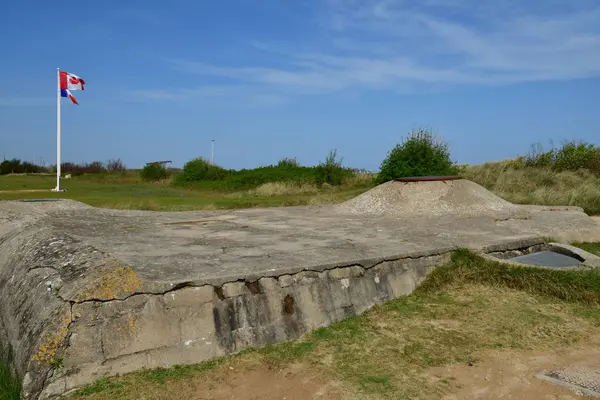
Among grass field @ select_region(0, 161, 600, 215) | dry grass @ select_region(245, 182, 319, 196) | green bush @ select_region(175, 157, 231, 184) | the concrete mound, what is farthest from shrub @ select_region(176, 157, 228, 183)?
the concrete mound

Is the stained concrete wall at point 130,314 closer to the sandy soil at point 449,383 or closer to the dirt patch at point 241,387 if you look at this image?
the dirt patch at point 241,387

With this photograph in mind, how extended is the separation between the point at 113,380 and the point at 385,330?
209 centimetres

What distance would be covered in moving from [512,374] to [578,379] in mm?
392

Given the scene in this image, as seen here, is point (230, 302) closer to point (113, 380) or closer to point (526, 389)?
point (113, 380)

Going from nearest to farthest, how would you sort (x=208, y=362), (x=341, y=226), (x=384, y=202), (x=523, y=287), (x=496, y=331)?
(x=208, y=362) < (x=496, y=331) < (x=523, y=287) < (x=341, y=226) < (x=384, y=202)

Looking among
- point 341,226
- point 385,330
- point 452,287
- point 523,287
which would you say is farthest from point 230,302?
point 341,226

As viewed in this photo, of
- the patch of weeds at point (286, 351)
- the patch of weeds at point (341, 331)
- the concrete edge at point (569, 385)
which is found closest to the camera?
the concrete edge at point (569, 385)

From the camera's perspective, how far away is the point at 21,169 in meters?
30.6

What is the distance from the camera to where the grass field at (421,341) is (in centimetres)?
322

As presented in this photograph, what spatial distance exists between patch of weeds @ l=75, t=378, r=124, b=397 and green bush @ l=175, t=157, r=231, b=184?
78.9ft

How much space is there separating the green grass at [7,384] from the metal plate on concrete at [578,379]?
3381 mm

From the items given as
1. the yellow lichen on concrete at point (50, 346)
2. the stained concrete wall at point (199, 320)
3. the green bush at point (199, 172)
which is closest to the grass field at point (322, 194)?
the green bush at point (199, 172)

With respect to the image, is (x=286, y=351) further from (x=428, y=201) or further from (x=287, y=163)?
(x=287, y=163)

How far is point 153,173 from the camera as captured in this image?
28594 millimetres
